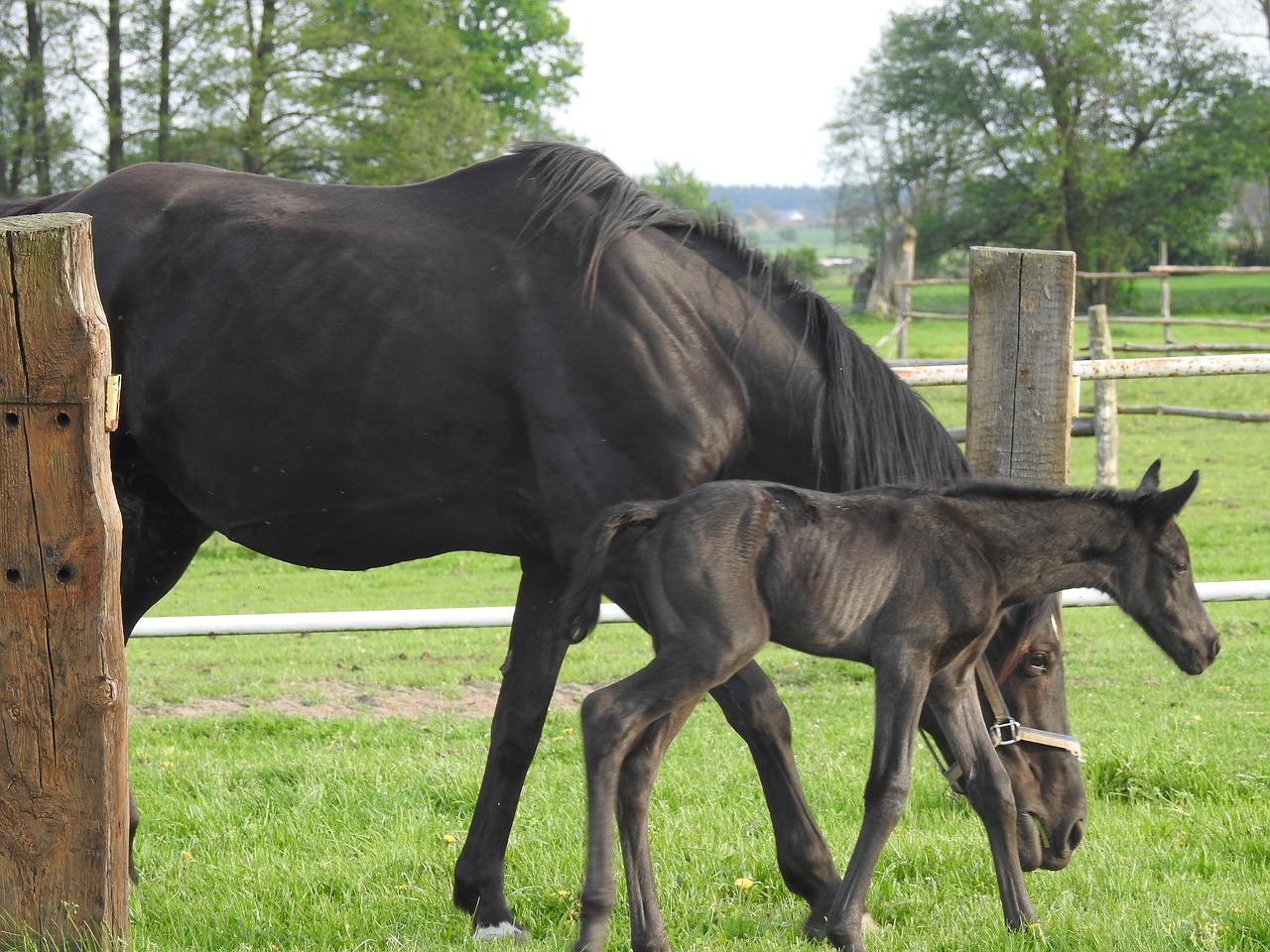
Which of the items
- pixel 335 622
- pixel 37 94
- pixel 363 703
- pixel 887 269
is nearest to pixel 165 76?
pixel 37 94

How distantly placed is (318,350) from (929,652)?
184 centimetres

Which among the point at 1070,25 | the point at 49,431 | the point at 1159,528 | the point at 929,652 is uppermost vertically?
the point at 1070,25

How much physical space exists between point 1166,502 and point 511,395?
1.68 metres

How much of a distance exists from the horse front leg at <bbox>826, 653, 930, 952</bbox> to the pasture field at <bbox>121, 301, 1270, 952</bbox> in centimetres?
28

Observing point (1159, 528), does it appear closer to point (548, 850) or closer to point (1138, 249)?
point (548, 850)

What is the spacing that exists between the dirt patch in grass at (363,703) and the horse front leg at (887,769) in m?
3.37

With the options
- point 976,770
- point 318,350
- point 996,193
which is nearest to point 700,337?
point 318,350

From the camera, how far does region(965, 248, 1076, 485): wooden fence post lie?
444cm

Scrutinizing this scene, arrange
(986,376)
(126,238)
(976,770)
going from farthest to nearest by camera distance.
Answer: (986,376)
(126,238)
(976,770)

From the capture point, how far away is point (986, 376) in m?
4.53

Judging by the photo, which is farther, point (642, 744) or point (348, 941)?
point (348, 941)

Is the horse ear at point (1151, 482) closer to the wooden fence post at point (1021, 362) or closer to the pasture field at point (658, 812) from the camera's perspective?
the pasture field at point (658, 812)

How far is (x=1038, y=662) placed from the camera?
3.63 meters

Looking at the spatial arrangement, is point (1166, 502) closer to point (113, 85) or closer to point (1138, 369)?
point (1138, 369)
